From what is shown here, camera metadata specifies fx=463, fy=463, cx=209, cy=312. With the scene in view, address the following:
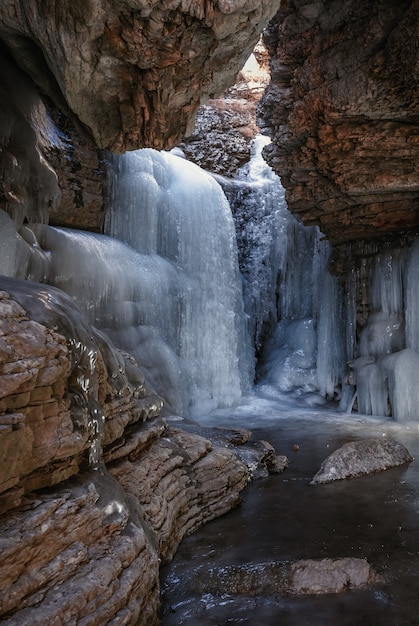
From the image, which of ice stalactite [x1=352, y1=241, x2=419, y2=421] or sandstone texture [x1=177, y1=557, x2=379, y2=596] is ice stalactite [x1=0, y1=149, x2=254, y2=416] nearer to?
ice stalactite [x1=352, y1=241, x2=419, y2=421]

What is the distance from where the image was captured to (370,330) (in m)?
11.5

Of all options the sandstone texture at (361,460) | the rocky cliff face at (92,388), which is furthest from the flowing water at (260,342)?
the rocky cliff face at (92,388)

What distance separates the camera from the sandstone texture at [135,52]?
4445mm

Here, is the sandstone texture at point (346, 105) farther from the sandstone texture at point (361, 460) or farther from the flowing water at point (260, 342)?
the sandstone texture at point (361, 460)

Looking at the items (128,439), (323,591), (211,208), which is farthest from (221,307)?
(323,591)

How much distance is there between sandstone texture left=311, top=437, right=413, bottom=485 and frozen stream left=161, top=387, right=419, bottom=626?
0.47 feet

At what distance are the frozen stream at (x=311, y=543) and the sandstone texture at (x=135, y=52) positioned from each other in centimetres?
483

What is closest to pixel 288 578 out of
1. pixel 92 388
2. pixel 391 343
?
pixel 92 388

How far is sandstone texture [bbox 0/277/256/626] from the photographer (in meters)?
2.25

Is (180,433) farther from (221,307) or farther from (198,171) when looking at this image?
(198,171)

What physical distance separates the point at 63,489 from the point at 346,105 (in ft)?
24.1

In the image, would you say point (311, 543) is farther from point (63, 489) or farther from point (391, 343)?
point (391, 343)

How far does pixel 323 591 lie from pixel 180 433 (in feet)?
7.82

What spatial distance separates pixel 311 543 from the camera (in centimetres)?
393
